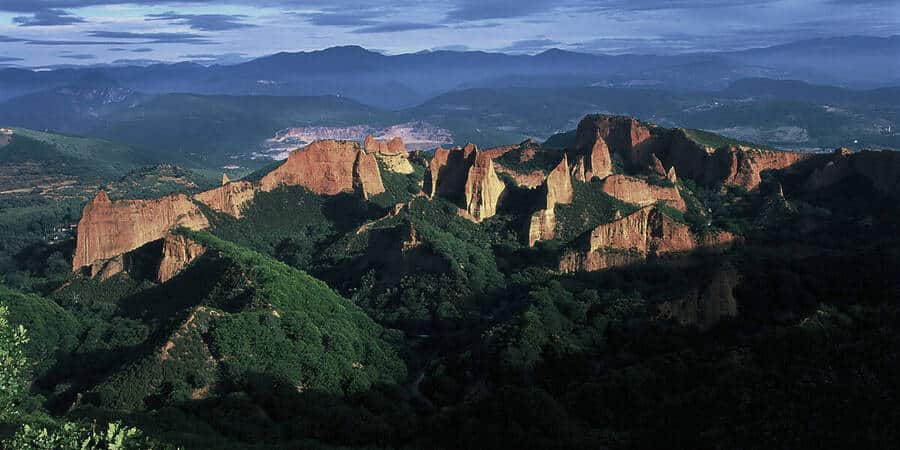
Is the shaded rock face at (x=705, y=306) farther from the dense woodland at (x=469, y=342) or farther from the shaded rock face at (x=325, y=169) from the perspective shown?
the shaded rock face at (x=325, y=169)

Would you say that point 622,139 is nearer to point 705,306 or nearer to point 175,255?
point 705,306

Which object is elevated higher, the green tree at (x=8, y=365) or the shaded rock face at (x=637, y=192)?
the green tree at (x=8, y=365)

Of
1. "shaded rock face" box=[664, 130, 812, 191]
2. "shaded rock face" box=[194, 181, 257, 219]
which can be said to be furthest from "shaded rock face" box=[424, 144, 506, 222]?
"shaded rock face" box=[664, 130, 812, 191]

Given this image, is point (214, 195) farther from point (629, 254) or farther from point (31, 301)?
point (629, 254)

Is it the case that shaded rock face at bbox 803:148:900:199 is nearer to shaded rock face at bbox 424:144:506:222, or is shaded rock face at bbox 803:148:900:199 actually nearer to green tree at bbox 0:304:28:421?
shaded rock face at bbox 424:144:506:222

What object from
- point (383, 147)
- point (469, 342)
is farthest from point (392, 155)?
A: point (469, 342)

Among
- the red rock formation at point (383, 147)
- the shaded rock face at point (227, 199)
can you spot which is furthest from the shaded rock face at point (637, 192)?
the shaded rock face at point (227, 199)
